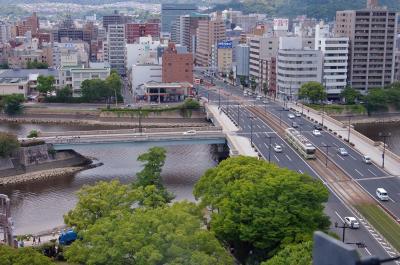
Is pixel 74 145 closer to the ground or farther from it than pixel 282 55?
closer to the ground

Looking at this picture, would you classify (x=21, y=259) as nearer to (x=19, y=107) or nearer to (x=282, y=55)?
(x=19, y=107)

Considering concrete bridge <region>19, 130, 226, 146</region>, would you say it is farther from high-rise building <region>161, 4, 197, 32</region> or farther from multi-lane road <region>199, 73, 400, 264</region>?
high-rise building <region>161, 4, 197, 32</region>

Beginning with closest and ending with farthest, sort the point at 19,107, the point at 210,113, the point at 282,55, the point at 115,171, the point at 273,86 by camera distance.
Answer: the point at 115,171 < the point at 210,113 < the point at 19,107 < the point at 282,55 < the point at 273,86

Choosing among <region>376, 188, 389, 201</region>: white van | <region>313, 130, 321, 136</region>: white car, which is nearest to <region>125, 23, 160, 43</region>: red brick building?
<region>313, 130, 321, 136</region>: white car

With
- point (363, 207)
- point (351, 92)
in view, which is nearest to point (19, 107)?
point (351, 92)

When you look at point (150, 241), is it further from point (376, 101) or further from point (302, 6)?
point (302, 6)

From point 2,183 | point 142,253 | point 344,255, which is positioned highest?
point 344,255
